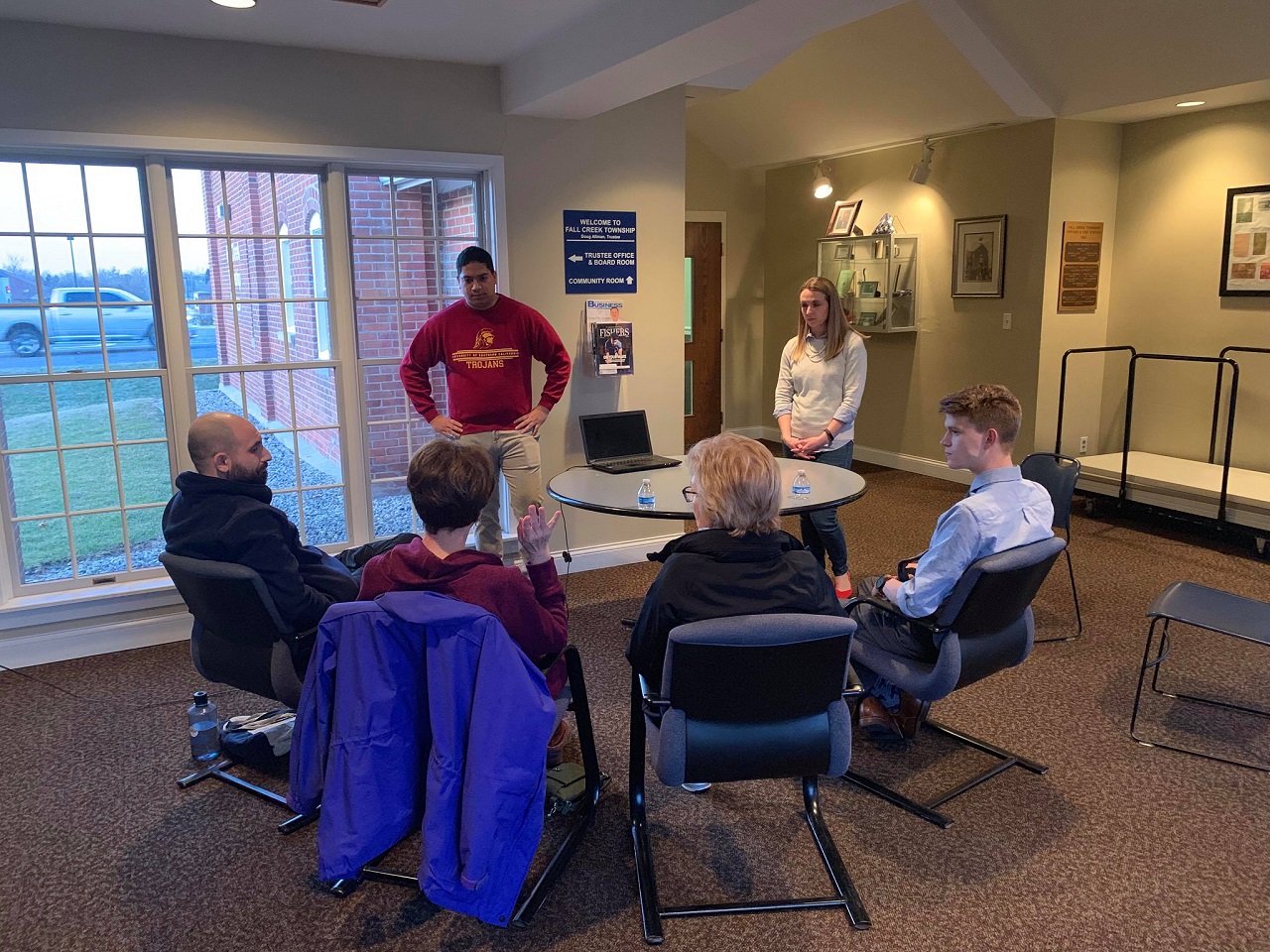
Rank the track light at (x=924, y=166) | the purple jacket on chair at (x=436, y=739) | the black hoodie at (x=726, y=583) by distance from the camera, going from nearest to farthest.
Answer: the purple jacket on chair at (x=436, y=739)
the black hoodie at (x=726, y=583)
the track light at (x=924, y=166)

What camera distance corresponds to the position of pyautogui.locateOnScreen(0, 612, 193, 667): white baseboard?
12.5 ft

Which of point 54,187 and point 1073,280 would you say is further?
point 1073,280

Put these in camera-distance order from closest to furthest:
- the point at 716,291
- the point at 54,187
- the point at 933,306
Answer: the point at 54,187 → the point at 933,306 → the point at 716,291

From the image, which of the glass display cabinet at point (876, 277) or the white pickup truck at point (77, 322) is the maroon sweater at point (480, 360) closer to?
the white pickup truck at point (77, 322)

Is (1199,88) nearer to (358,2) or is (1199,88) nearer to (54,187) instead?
(358,2)

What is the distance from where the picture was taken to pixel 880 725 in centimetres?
302

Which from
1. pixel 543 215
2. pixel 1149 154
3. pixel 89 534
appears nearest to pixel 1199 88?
pixel 1149 154

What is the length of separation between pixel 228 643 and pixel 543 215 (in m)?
2.75

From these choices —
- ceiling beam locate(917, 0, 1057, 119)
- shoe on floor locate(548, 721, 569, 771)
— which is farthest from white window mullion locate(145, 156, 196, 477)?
ceiling beam locate(917, 0, 1057, 119)

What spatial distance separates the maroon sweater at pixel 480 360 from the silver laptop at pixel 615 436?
26cm

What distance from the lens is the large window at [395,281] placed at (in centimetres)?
436

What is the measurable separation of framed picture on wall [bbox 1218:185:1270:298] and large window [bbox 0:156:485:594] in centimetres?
445

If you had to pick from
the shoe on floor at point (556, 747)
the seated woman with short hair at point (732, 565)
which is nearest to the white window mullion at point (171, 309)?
the shoe on floor at point (556, 747)

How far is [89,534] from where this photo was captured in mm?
4008
